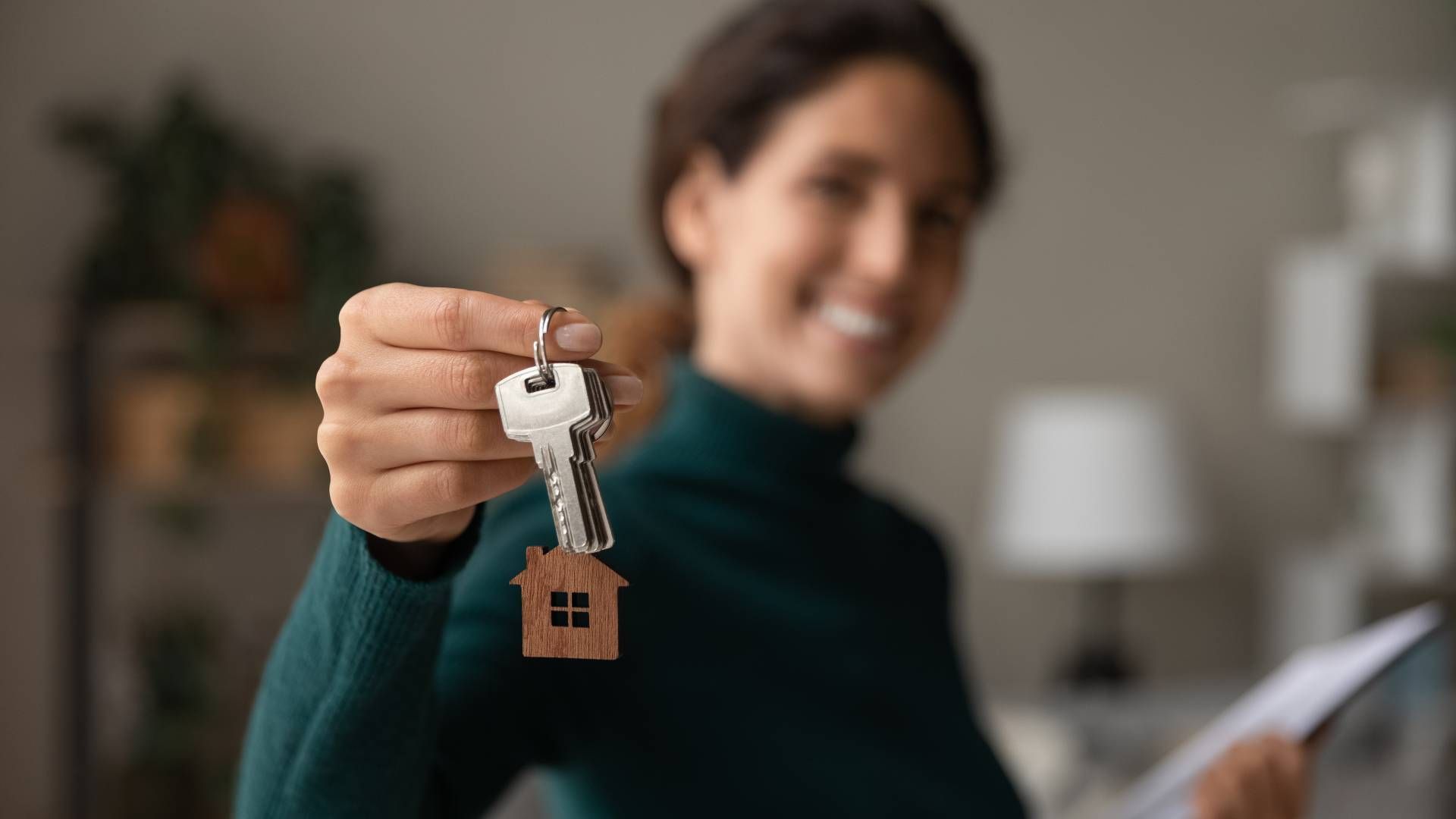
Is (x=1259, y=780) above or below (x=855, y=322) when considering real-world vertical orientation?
below

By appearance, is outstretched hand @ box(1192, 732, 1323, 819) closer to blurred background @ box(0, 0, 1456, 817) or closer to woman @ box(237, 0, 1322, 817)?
woman @ box(237, 0, 1322, 817)

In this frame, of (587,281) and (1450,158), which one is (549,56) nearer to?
(587,281)

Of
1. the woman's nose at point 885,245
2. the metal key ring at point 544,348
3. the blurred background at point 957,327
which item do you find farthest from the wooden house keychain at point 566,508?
the blurred background at point 957,327

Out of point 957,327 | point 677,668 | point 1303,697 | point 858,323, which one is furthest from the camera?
point 957,327

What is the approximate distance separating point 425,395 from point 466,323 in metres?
0.03

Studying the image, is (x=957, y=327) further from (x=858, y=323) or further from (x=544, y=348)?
(x=544, y=348)

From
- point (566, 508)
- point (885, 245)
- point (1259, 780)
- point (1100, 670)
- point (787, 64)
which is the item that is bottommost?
point (1100, 670)

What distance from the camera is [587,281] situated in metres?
2.49

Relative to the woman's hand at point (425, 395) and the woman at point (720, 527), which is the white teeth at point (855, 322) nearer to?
the woman at point (720, 527)

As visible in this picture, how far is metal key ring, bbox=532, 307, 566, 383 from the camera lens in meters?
0.33

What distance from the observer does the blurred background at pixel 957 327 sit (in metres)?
2.28

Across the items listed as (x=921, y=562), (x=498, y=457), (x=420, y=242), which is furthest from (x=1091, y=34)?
(x=498, y=457)

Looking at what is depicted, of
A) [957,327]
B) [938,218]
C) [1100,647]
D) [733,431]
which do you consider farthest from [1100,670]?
[938,218]

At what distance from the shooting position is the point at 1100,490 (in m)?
2.67
